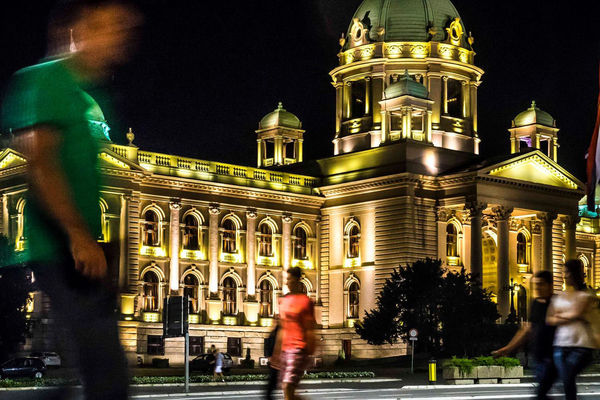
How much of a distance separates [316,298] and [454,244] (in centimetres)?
913

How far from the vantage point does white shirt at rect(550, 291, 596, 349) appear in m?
13.2

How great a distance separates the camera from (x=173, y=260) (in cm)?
7225

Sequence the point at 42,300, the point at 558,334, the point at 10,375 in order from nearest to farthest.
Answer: the point at 42,300, the point at 558,334, the point at 10,375

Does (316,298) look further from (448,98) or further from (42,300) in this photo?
(42,300)

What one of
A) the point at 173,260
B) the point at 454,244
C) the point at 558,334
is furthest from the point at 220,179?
the point at 558,334

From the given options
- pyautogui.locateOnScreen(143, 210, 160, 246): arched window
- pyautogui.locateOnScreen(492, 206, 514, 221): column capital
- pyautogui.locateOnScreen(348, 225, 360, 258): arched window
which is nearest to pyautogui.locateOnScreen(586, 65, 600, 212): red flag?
pyautogui.locateOnScreen(143, 210, 160, 246): arched window

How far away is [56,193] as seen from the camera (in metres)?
6.01

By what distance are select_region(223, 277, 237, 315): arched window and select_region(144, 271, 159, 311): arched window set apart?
489 cm

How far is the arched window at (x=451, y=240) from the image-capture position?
77188 millimetres

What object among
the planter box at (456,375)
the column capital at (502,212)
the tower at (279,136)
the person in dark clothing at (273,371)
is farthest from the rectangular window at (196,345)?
the person in dark clothing at (273,371)

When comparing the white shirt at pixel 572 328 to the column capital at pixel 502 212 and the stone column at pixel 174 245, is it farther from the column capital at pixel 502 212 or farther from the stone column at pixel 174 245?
the column capital at pixel 502 212

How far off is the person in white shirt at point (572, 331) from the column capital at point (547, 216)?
65767 millimetres

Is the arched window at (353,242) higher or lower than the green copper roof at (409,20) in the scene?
lower

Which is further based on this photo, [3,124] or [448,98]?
[448,98]
